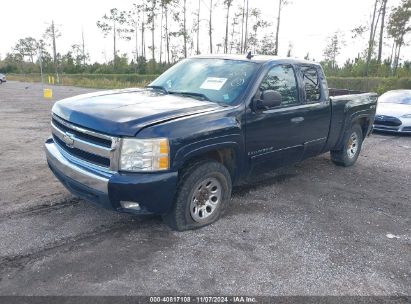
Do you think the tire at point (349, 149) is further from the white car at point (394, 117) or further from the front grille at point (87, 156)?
the front grille at point (87, 156)

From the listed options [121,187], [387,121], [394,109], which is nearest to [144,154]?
[121,187]

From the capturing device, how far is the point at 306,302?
301 centimetres

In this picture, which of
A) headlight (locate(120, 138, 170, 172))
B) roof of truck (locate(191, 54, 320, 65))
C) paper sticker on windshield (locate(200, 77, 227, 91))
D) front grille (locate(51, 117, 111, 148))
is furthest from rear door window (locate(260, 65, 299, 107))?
front grille (locate(51, 117, 111, 148))

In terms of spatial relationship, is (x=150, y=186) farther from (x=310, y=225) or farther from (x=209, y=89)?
(x=310, y=225)

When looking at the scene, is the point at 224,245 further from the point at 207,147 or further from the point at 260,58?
the point at 260,58

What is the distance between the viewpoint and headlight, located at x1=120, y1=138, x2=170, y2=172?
134 inches

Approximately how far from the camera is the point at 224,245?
12.6 feet

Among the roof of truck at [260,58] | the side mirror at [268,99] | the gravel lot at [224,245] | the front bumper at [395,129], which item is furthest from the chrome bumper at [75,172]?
the front bumper at [395,129]

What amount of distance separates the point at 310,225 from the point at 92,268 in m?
2.52

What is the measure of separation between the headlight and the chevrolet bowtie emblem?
2.43 ft

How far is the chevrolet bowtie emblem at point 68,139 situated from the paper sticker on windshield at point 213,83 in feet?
5.54

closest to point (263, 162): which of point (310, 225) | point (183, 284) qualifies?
point (310, 225)

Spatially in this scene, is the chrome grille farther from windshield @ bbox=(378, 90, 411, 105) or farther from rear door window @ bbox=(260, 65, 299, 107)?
windshield @ bbox=(378, 90, 411, 105)

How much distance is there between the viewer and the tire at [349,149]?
685cm
